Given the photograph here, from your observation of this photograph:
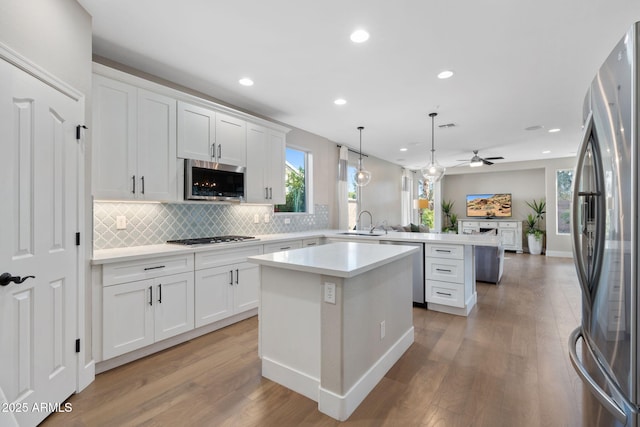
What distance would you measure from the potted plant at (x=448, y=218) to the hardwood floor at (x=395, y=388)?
23.3ft

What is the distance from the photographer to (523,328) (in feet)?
10.5

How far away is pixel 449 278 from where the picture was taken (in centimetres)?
362

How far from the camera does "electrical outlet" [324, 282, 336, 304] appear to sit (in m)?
1.82

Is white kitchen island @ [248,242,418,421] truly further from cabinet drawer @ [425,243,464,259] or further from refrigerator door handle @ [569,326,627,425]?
cabinet drawer @ [425,243,464,259]

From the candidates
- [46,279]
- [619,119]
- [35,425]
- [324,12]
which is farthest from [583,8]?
[35,425]

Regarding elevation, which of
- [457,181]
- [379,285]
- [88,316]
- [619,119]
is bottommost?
[88,316]

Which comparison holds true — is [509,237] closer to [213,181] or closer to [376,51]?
[376,51]

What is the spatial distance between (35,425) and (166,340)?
105cm

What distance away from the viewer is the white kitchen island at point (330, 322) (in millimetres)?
1817

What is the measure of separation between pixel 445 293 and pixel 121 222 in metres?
3.62

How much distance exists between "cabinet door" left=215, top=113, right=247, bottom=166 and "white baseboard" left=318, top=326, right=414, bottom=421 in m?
2.65

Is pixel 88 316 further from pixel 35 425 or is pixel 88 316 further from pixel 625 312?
pixel 625 312

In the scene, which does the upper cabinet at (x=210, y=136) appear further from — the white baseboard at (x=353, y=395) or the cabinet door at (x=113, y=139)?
the white baseboard at (x=353, y=395)

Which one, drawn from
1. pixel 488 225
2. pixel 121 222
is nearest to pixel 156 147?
pixel 121 222
